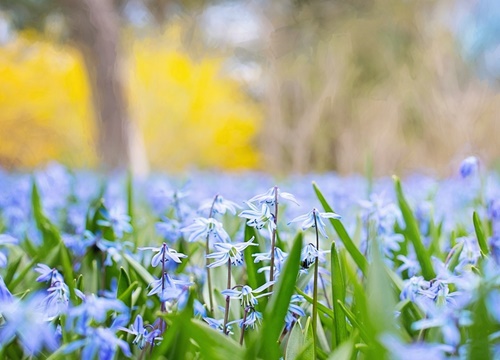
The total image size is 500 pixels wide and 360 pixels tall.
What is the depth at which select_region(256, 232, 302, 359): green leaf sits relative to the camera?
2.41ft

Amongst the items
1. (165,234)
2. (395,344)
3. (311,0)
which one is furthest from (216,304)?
(311,0)

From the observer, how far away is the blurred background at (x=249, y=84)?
1053 centimetres

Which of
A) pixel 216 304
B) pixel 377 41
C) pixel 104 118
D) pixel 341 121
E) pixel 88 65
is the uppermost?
pixel 377 41

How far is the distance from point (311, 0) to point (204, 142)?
4335mm

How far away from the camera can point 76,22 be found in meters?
9.68

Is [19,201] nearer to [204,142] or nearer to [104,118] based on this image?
[104,118]

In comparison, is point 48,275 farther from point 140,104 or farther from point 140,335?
point 140,104

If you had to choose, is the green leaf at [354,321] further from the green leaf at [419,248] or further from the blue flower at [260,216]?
the green leaf at [419,248]

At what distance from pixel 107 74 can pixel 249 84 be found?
7145mm

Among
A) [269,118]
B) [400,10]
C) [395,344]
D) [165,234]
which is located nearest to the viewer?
[395,344]

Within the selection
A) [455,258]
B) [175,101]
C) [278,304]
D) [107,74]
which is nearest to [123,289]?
[278,304]

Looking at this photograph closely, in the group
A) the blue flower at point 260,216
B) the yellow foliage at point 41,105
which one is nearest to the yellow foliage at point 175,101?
the yellow foliage at point 41,105

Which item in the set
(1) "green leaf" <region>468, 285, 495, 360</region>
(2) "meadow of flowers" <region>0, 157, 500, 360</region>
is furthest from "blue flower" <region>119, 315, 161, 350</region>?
(1) "green leaf" <region>468, 285, 495, 360</region>

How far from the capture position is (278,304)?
75cm
